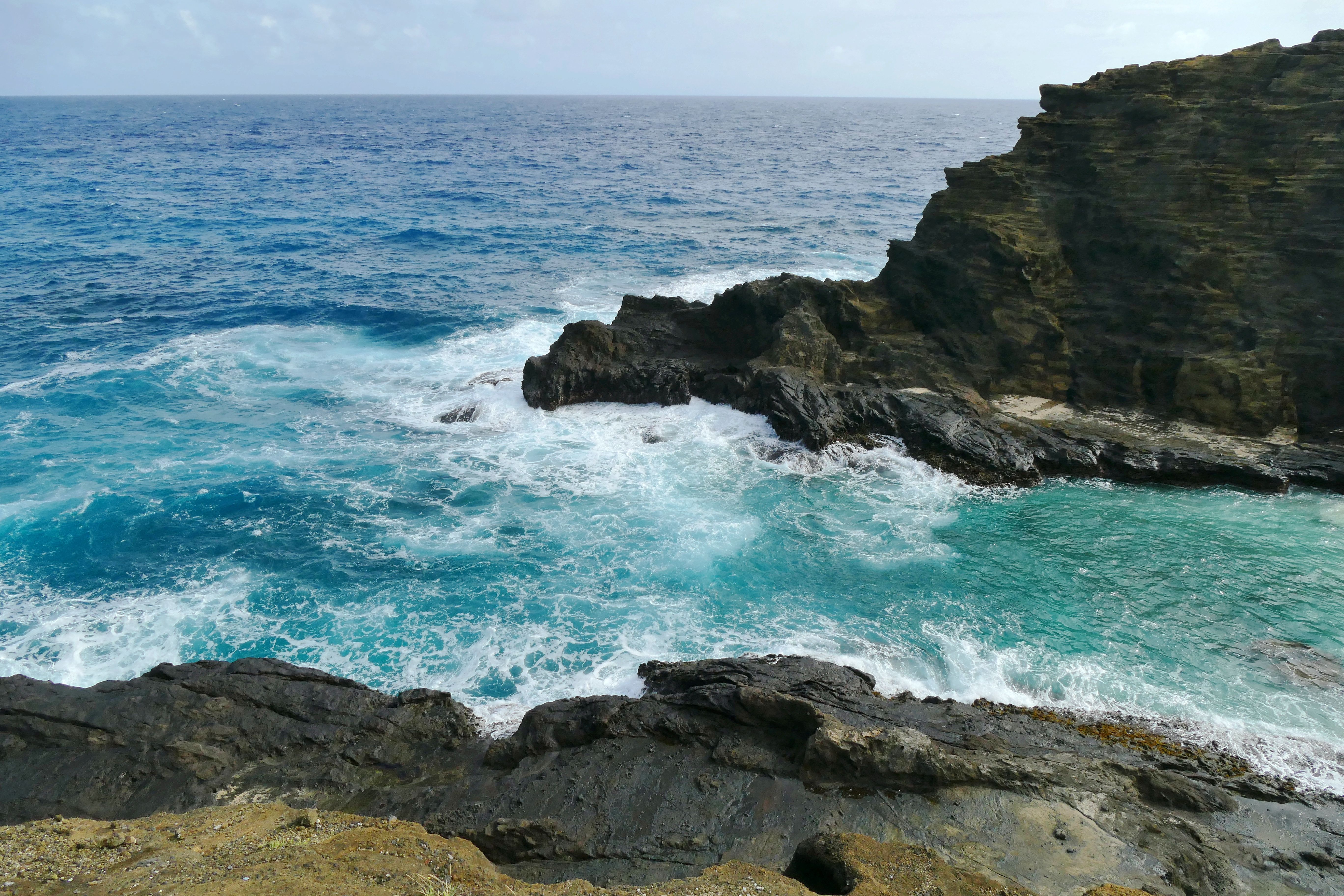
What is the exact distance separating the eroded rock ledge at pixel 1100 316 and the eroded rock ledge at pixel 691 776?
1341 cm

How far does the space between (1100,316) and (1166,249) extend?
3116 millimetres

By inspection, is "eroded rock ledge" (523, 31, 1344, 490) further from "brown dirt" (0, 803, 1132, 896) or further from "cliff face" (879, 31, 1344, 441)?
"brown dirt" (0, 803, 1132, 896)

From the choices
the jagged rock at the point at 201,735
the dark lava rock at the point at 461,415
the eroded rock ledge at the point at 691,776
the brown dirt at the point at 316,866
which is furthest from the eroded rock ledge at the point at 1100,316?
the brown dirt at the point at 316,866

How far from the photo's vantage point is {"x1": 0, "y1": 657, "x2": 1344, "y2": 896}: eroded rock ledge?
11703 mm

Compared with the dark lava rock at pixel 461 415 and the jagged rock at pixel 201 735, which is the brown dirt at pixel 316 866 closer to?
the jagged rock at pixel 201 735

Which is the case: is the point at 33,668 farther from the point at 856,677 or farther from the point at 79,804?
the point at 856,677

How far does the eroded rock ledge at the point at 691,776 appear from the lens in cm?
1170

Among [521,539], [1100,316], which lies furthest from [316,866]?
[1100,316]

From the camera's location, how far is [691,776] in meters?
13.3

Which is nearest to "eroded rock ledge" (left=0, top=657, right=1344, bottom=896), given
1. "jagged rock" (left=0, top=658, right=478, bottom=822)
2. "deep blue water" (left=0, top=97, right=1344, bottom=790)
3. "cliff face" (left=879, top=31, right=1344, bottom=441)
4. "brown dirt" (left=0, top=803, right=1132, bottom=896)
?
"jagged rock" (left=0, top=658, right=478, bottom=822)

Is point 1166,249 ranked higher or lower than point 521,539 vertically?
higher

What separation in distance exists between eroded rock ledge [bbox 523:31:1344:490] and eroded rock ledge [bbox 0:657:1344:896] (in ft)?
44.0

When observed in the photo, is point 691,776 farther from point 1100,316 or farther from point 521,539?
point 1100,316

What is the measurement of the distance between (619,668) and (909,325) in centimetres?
2133
